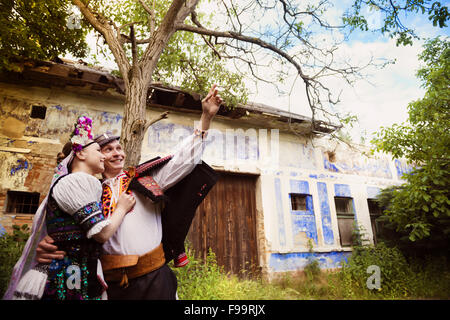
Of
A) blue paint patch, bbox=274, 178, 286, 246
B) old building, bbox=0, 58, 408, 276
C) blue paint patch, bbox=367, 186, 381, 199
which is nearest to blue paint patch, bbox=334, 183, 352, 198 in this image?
old building, bbox=0, 58, 408, 276

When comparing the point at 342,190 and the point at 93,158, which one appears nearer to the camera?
the point at 93,158

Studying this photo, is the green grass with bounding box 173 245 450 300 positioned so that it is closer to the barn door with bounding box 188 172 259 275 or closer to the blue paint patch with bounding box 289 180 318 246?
the barn door with bounding box 188 172 259 275

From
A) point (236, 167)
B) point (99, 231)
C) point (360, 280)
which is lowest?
point (360, 280)

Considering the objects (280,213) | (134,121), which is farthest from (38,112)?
(280,213)

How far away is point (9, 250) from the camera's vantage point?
3689 millimetres

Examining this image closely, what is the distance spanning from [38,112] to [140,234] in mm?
5089

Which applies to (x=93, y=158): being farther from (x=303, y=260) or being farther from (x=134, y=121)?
(x=303, y=260)

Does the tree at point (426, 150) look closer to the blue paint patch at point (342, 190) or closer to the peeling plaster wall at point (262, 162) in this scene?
Result: the peeling plaster wall at point (262, 162)

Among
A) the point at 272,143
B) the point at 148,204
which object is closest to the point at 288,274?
the point at 272,143

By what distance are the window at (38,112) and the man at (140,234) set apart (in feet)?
14.6

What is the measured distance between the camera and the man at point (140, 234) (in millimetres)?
1488

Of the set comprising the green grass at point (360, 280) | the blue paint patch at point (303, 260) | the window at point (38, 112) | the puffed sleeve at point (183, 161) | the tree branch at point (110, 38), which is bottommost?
the green grass at point (360, 280)

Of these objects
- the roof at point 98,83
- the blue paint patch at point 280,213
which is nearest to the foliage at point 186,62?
the roof at point 98,83
